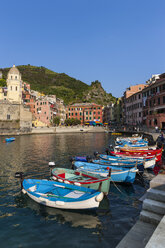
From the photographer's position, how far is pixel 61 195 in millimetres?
11672

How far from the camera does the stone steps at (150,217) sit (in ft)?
21.4

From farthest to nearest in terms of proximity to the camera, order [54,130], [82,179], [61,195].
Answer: [54,130]
[82,179]
[61,195]

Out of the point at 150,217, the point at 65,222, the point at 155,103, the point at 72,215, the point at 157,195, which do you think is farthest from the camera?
the point at 155,103

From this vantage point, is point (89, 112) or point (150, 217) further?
point (89, 112)

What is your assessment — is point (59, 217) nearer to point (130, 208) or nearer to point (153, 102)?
point (130, 208)

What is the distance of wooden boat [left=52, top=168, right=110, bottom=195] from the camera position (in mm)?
12466

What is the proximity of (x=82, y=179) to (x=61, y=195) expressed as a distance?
10.4 ft

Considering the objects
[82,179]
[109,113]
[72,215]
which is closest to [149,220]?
[72,215]

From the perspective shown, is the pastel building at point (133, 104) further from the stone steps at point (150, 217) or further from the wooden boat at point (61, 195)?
the stone steps at point (150, 217)

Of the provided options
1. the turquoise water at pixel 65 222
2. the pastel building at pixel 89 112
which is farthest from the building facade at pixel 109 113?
the turquoise water at pixel 65 222

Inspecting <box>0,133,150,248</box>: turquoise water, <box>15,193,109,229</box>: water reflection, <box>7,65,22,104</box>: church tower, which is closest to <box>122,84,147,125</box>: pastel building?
<box>7,65,22,104</box>: church tower

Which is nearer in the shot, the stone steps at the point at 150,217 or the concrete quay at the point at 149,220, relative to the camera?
the concrete quay at the point at 149,220

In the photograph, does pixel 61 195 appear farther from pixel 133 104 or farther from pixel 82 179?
pixel 133 104

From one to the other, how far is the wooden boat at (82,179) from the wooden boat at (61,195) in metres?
0.87
